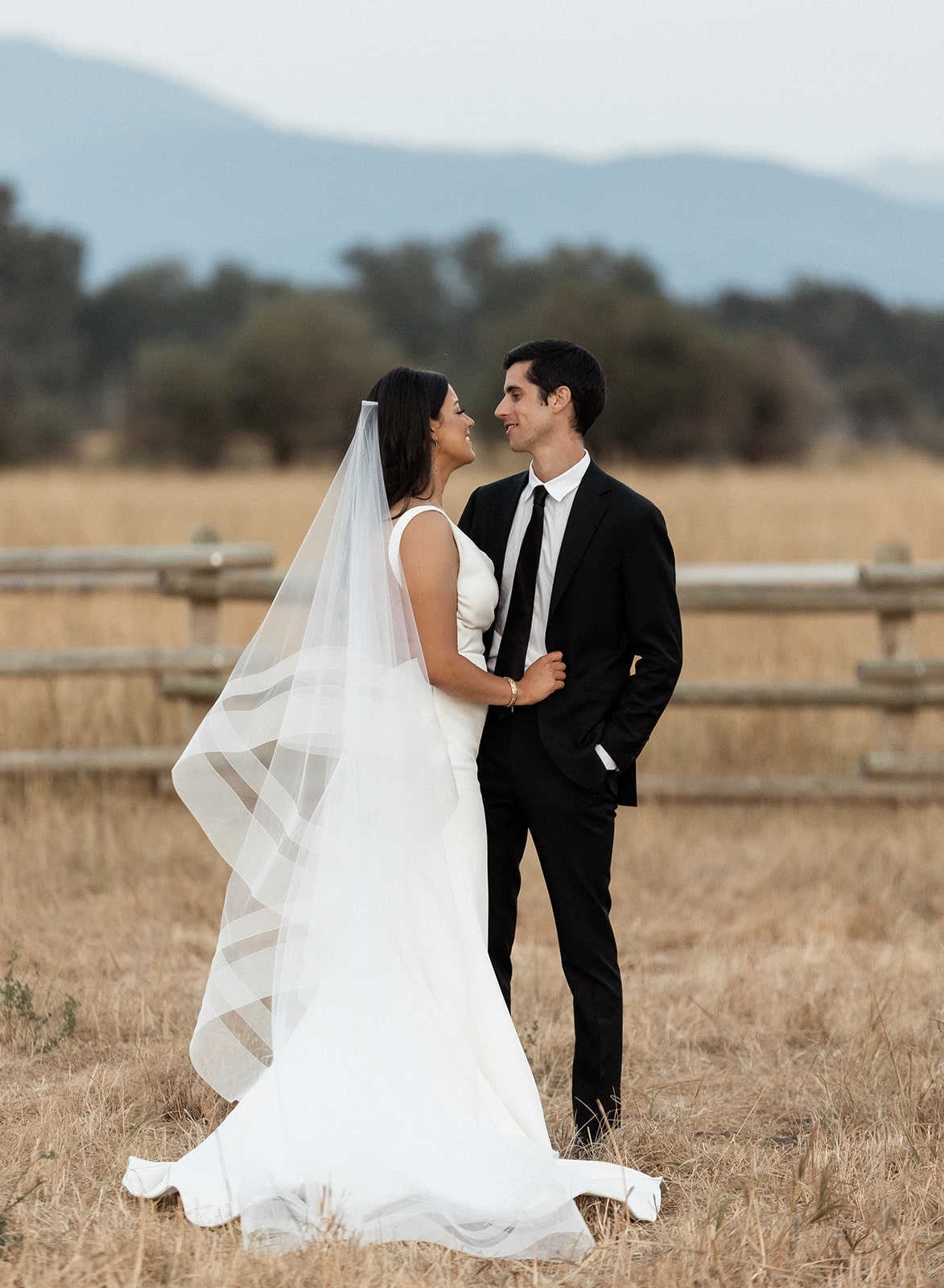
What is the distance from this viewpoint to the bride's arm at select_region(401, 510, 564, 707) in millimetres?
3629

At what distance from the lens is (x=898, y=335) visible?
79312 millimetres

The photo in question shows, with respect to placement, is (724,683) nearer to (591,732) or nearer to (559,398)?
(591,732)

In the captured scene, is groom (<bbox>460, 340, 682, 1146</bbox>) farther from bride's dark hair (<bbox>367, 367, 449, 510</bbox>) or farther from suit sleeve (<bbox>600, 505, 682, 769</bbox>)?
bride's dark hair (<bbox>367, 367, 449, 510</bbox>)

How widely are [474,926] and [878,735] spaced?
549cm

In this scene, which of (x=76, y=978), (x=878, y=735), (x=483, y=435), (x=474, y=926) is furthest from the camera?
Answer: (x=483, y=435)

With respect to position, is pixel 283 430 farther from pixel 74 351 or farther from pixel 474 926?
pixel 474 926

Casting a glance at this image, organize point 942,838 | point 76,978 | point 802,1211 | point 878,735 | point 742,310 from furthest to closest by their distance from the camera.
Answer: point 742,310
point 878,735
point 942,838
point 76,978
point 802,1211

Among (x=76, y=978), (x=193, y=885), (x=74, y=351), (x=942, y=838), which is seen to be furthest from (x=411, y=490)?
(x=74, y=351)

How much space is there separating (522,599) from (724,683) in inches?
165

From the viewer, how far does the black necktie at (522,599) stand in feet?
12.6

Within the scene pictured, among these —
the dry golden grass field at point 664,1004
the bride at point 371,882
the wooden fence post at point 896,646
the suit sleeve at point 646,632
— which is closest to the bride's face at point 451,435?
the bride at point 371,882

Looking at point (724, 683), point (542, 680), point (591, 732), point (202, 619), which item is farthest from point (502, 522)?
point (202, 619)

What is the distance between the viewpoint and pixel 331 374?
41281mm

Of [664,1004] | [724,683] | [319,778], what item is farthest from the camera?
[724,683]
